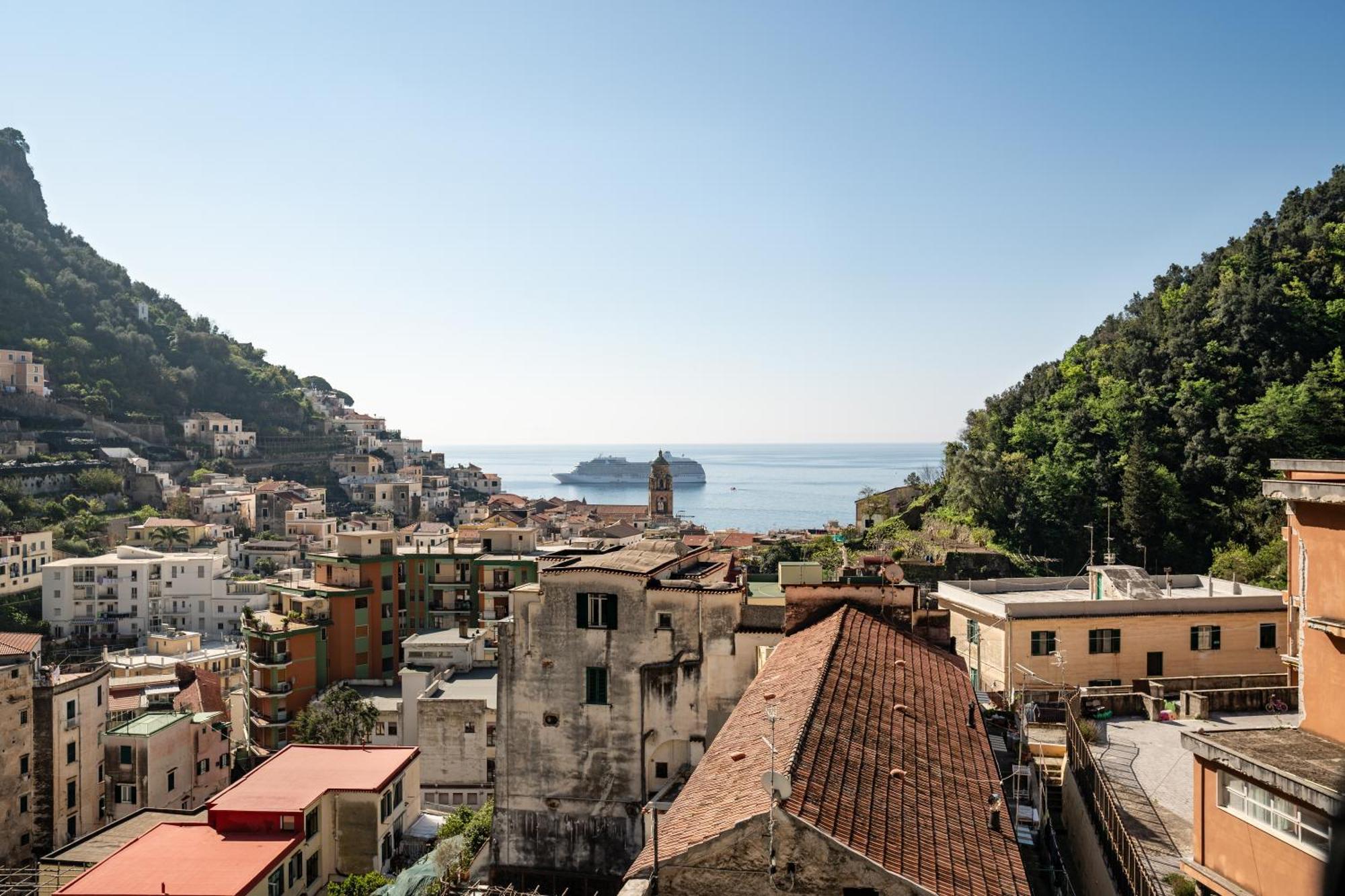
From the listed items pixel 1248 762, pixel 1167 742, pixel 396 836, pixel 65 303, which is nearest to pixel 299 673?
pixel 396 836

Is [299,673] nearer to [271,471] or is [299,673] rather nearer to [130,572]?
[130,572]

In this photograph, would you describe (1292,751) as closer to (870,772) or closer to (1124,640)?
(870,772)

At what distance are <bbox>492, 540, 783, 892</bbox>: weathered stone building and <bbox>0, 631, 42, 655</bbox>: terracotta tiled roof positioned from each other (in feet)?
53.6

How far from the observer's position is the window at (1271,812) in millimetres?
6566

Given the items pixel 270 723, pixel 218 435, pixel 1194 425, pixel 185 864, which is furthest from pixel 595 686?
pixel 218 435

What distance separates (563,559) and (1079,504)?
30477 mm

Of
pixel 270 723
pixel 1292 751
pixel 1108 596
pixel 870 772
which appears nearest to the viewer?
pixel 1292 751

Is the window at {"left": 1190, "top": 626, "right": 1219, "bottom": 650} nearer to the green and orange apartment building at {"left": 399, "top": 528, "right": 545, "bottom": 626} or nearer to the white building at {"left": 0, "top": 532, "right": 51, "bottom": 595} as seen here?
the green and orange apartment building at {"left": 399, "top": 528, "right": 545, "bottom": 626}

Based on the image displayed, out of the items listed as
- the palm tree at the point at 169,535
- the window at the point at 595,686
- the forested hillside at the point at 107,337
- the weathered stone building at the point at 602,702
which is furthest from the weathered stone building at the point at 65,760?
the forested hillside at the point at 107,337

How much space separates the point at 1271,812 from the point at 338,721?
27790 millimetres

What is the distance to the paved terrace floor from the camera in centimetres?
1052

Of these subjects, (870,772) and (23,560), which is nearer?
(870,772)

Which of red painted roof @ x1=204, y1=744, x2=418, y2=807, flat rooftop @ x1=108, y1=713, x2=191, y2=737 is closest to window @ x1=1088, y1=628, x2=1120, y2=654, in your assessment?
red painted roof @ x1=204, y1=744, x2=418, y2=807

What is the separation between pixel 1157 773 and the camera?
1299 cm
